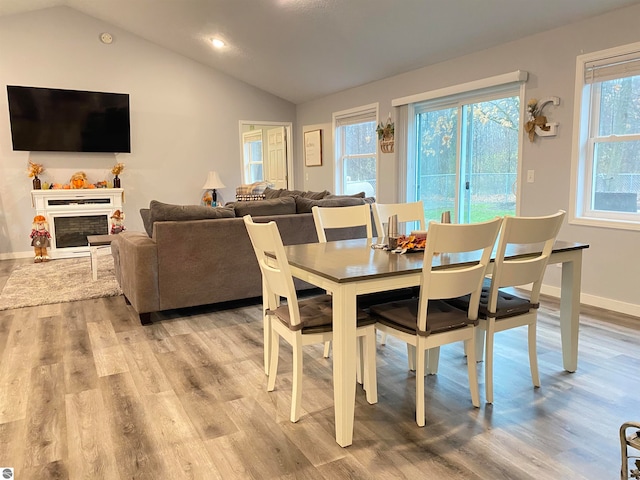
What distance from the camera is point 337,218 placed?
2977mm

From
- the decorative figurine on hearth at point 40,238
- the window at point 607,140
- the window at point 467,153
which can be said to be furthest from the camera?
the decorative figurine on hearth at point 40,238

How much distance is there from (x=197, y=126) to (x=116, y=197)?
1751 mm

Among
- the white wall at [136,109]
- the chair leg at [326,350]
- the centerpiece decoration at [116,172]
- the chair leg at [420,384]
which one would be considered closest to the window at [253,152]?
the white wall at [136,109]

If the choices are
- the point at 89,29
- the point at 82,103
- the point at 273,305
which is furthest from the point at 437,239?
the point at 89,29

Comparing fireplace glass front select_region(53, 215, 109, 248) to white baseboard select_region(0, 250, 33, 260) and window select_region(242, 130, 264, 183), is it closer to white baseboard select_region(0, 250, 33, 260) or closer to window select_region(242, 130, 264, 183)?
white baseboard select_region(0, 250, 33, 260)

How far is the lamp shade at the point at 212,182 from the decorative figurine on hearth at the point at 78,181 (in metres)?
1.75

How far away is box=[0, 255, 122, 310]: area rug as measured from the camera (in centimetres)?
430

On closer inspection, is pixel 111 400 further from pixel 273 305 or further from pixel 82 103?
pixel 82 103

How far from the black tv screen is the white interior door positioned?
2.64m

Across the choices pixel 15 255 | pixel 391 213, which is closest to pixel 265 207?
pixel 391 213

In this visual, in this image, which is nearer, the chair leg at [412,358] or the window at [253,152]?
the chair leg at [412,358]

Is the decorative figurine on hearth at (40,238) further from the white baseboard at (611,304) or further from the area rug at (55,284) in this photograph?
the white baseboard at (611,304)

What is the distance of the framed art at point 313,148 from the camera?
7.61 metres

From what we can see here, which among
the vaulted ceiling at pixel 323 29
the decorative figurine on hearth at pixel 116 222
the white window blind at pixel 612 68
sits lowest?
the decorative figurine on hearth at pixel 116 222
